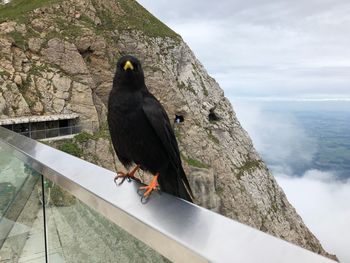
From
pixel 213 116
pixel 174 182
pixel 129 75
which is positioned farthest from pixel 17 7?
pixel 174 182

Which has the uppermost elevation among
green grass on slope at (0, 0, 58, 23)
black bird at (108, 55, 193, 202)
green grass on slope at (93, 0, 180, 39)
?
green grass on slope at (93, 0, 180, 39)

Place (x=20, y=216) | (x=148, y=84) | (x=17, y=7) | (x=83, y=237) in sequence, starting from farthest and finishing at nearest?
(x=17, y=7), (x=148, y=84), (x=20, y=216), (x=83, y=237)

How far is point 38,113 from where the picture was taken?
30.7 m

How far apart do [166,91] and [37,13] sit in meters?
16.1

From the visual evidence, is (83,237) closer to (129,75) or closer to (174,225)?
(174,225)

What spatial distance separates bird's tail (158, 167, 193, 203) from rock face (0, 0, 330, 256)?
90.9ft

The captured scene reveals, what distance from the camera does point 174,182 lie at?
3.24m

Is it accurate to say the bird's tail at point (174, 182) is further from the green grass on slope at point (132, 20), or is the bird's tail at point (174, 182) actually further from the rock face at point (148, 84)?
the green grass on slope at point (132, 20)

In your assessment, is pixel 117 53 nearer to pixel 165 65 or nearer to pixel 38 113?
pixel 165 65

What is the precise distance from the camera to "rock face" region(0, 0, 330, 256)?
32.8m

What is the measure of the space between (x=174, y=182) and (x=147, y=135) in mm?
484

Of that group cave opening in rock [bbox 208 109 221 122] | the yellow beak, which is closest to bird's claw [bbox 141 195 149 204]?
the yellow beak

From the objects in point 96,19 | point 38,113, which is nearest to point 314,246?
point 38,113

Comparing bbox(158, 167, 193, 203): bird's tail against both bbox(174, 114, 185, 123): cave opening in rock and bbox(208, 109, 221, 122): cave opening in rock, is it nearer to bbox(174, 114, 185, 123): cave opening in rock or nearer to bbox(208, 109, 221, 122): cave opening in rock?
bbox(174, 114, 185, 123): cave opening in rock
